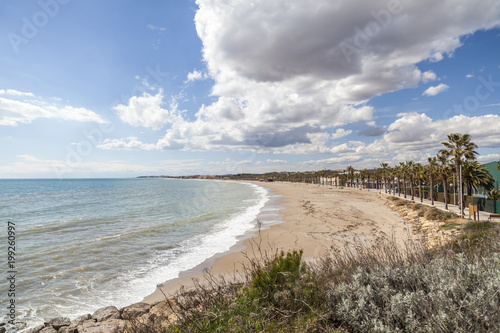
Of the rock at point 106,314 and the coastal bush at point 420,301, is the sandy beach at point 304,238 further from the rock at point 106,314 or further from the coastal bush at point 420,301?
the coastal bush at point 420,301

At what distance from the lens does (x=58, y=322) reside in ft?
24.6

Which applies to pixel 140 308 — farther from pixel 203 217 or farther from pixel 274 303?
pixel 203 217

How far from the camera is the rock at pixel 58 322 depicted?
7.36 m

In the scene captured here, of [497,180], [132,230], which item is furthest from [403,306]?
[497,180]

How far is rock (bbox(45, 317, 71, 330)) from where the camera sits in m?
7.36

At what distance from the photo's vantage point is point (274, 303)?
15.3 ft

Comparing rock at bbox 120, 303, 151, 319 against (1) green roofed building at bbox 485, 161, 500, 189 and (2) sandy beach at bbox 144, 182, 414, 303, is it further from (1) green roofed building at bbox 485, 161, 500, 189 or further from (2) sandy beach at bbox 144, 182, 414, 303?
(1) green roofed building at bbox 485, 161, 500, 189

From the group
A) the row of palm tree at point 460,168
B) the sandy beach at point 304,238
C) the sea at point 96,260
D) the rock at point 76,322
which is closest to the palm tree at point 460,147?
the row of palm tree at point 460,168

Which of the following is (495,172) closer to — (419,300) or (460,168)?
(460,168)

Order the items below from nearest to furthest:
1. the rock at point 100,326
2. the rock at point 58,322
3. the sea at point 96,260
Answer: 1. the rock at point 100,326
2. the rock at point 58,322
3. the sea at point 96,260

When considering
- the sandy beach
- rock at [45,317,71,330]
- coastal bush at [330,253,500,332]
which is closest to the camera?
coastal bush at [330,253,500,332]

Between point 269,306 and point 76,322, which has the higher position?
point 269,306

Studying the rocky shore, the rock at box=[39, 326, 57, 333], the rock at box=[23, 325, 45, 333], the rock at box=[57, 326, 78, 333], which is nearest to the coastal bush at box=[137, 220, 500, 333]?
the rocky shore

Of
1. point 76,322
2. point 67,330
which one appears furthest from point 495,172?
point 67,330
